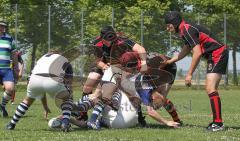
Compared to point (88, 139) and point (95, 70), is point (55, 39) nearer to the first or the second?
point (95, 70)

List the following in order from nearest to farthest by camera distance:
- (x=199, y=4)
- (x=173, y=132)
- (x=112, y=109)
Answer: (x=173, y=132), (x=112, y=109), (x=199, y=4)

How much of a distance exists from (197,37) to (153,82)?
1.48m

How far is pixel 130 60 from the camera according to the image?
34.9 ft

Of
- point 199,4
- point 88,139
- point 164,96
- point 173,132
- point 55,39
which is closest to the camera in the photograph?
point 88,139

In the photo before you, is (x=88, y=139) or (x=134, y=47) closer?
(x=88, y=139)

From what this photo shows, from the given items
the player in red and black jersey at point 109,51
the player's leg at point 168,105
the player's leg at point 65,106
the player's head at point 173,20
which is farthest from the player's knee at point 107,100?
the player's head at point 173,20

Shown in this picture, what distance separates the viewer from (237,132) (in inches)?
383

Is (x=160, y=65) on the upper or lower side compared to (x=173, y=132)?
upper

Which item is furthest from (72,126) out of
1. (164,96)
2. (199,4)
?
(199,4)

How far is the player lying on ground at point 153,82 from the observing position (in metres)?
10.6

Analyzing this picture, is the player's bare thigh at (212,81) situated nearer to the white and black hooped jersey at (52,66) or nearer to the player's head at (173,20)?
the player's head at (173,20)

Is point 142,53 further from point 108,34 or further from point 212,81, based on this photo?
point 212,81

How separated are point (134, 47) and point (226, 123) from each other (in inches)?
119

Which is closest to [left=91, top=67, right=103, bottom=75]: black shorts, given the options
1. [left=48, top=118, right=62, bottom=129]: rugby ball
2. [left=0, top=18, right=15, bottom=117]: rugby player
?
[left=48, top=118, right=62, bottom=129]: rugby ball
